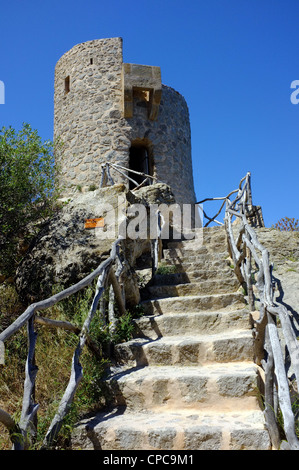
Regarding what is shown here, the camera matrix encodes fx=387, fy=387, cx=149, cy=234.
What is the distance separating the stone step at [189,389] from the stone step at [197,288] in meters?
1.78

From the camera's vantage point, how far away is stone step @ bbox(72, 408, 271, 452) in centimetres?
251

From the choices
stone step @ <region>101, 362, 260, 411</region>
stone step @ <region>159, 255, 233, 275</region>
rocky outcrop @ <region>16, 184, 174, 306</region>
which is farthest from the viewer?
A: stone step @ <region>159, 255, 233, 275</region>

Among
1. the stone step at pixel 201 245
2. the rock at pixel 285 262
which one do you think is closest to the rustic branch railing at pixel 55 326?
the rock at pixel 285 262

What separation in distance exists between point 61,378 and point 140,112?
9253 millimetres

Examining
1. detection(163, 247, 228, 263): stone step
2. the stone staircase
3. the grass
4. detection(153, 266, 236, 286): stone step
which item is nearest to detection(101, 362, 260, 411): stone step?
the stone staircase

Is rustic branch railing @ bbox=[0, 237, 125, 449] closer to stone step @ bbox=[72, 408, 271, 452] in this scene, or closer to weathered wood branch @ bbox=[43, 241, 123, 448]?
weathered wood branch @ bbox=[43, 241, 123, 448]

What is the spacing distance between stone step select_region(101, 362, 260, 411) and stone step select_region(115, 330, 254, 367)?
188mm

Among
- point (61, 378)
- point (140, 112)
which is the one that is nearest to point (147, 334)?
point (61, 378)

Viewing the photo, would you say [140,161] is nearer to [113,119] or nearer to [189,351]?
[113,119]

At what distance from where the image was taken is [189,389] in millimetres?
3102

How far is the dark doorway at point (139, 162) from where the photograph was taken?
1195 cm

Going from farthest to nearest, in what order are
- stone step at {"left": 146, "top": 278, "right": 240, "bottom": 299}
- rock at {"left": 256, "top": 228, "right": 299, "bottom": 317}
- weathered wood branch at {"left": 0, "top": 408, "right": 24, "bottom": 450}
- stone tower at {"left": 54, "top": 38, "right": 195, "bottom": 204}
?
stone tower at {"left": 54, "top": 38, "right": 195, "bottom": 204} → stone step at {"left": 146, "top": 278, "right": 240, "bottom": 299} → rock at {"left": 256, "top": 228, "right": 299, "bottom": 317} → weathered wood branch at {"left": 0, "top": 408, "right": 24, "bottom": 450}
